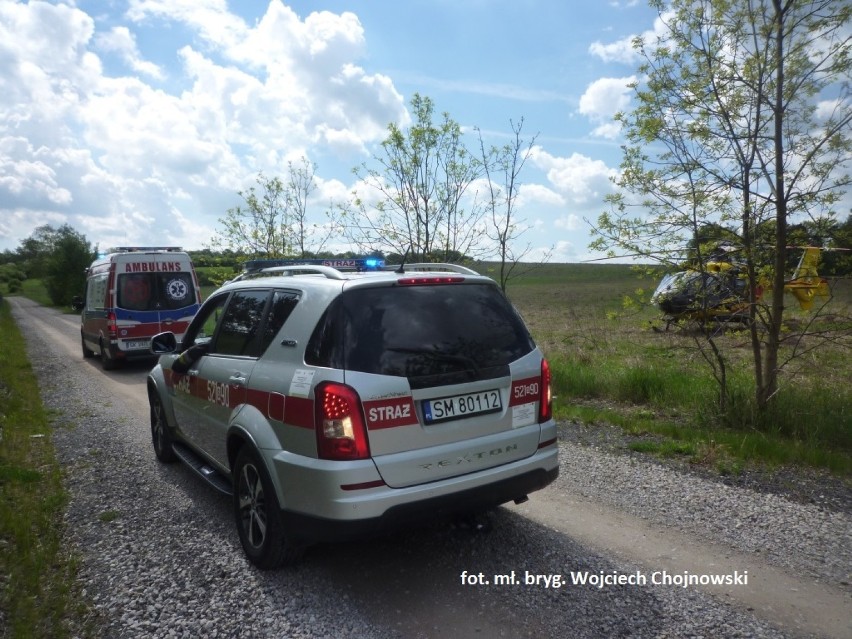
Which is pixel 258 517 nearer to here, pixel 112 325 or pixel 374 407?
pixel 374 407

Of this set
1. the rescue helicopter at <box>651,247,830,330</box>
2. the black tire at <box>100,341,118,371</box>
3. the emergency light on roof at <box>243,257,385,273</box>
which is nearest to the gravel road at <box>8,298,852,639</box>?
the emergency light on roof at <box>243,257,385,273</box>

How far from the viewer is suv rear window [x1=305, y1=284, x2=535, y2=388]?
3.38 meters

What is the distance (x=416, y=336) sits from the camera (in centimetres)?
351

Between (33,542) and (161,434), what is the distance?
1969mm

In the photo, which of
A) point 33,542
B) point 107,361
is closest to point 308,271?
point 33,542

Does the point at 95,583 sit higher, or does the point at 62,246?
the point at 62,246

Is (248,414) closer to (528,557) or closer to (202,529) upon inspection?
(202,529)

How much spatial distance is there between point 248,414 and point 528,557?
6.60 ft

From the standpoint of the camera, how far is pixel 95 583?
146 inches

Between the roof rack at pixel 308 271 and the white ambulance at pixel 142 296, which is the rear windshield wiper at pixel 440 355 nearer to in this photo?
the roof rack at pixel 308 271

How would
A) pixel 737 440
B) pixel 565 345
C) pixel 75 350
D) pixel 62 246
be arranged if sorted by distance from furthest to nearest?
pixel 62 246 < pixel 75 350 < pixel 565 345 < pixel 737 440

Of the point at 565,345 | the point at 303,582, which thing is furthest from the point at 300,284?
the point at 565,345

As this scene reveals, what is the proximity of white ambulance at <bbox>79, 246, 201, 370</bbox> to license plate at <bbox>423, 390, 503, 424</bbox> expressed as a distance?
1097cm

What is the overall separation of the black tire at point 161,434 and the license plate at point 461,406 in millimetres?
3538
